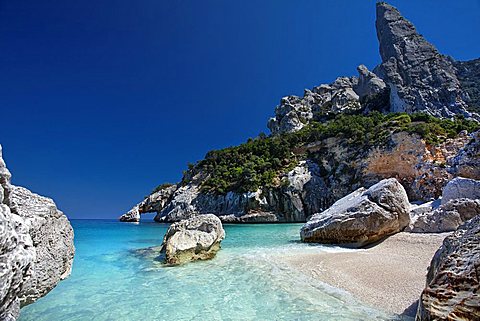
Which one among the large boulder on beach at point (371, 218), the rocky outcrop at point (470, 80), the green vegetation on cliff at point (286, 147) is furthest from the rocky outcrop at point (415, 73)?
the large boulder on beach at point (371, 218)

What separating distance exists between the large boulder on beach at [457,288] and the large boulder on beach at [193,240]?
27.9 ft

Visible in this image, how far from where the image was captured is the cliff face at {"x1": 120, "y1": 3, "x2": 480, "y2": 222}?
29.9m

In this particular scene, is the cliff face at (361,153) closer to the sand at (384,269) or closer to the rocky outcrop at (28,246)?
the sand at (384,269)

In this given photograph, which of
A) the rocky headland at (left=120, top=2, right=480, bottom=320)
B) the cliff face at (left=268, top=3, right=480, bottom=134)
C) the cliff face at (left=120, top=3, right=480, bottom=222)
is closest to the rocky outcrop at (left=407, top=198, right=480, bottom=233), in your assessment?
the rocky headland at (left=120, top=2, right=480, bottom=320)

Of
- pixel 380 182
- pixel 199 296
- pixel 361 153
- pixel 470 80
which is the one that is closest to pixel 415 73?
pixel 470 80

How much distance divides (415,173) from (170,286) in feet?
105

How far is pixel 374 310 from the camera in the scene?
4.79 metres

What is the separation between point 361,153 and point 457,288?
38627mm

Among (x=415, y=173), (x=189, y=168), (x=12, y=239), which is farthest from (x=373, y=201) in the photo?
(x=189, y=168)

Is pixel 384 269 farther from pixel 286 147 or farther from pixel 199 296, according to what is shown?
pixel 286 147

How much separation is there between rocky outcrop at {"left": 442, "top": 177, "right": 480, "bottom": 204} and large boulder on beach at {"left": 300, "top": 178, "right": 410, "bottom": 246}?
2193 millimetres

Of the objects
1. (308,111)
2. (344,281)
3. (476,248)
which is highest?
(308,111)

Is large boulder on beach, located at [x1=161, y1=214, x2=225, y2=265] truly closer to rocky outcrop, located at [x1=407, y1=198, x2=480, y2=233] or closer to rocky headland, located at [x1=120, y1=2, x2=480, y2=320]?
rocky headland, located at [x1=120, y1=2, x2=480, y2=320]

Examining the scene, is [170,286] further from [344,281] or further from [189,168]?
[189,168]
